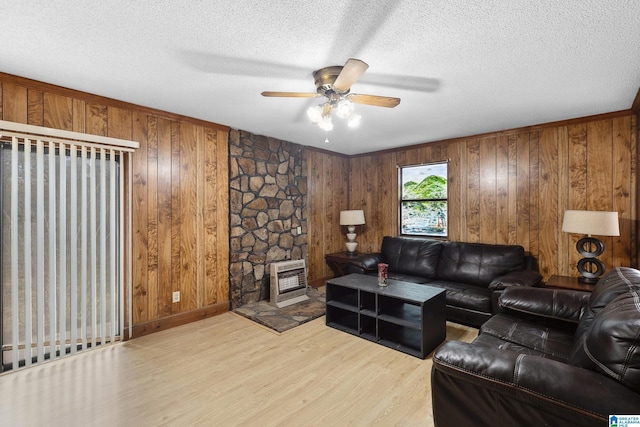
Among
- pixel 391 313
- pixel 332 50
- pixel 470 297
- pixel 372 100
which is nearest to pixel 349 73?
pixel 332 50

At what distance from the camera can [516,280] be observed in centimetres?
302

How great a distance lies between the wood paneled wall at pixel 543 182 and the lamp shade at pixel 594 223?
52 cm

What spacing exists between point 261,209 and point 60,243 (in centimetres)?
222

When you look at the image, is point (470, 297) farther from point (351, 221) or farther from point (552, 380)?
point (351, 221)

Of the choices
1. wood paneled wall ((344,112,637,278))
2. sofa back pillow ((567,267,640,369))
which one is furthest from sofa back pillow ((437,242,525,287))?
sofa back pillow ((567,267,640,369))

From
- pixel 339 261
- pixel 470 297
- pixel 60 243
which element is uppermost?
pixel 60 243

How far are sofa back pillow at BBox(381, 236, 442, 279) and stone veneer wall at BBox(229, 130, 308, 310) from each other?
4.54ft

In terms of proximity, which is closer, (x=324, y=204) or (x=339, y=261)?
(x=339, y=261)

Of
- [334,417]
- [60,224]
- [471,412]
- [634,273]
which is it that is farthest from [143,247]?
[634,273]

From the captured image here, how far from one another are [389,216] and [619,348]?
3926 mm

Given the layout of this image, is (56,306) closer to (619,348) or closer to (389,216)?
(619,348)

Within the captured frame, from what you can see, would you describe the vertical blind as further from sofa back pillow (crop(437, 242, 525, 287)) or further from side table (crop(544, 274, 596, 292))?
side table (crop(544, 274, 596, 292))

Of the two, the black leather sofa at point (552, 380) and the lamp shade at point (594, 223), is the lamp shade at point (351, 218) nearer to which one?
the lamp shade at point (594, 223)

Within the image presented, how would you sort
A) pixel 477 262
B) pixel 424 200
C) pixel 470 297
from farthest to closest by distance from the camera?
pixel 424 200 < pixel 477 262 < pixel 470 297
